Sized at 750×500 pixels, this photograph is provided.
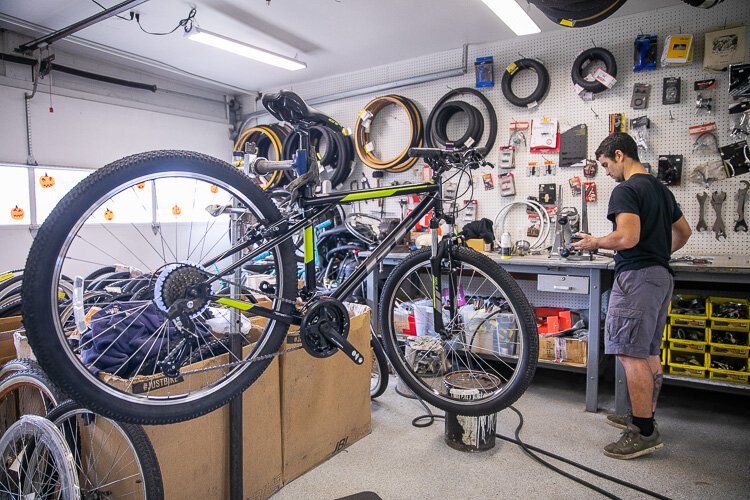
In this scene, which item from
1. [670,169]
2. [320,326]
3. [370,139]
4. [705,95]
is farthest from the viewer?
[370,139]

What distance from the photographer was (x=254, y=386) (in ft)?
6.90

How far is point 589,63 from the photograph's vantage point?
3742 millimetres

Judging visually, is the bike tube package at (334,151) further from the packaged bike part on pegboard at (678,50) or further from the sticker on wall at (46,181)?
the packaged bike part on pegboard at (678,50)

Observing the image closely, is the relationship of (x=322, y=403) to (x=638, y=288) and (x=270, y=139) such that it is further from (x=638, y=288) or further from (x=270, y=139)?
(x=270, y=139)

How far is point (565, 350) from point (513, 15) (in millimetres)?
2386

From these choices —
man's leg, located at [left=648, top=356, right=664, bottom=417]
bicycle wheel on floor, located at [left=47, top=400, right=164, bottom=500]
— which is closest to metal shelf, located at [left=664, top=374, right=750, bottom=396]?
man's leg, located at [left=648, top=356, right=664, bottom=417]

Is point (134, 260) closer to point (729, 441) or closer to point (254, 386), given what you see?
point (254, 386)

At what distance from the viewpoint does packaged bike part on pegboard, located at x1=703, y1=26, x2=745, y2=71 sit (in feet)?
10.5

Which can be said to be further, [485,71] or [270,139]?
[270,139]

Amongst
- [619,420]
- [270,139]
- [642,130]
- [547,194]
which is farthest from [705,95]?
[270,139]

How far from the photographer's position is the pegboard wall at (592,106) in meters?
3.32

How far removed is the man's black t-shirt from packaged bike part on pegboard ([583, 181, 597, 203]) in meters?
1.20

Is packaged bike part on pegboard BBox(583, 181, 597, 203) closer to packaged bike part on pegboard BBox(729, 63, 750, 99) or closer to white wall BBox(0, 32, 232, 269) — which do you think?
packaged bike part on pegboard BBox(729, 63, 750, 99)

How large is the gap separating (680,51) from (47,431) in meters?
4.30
